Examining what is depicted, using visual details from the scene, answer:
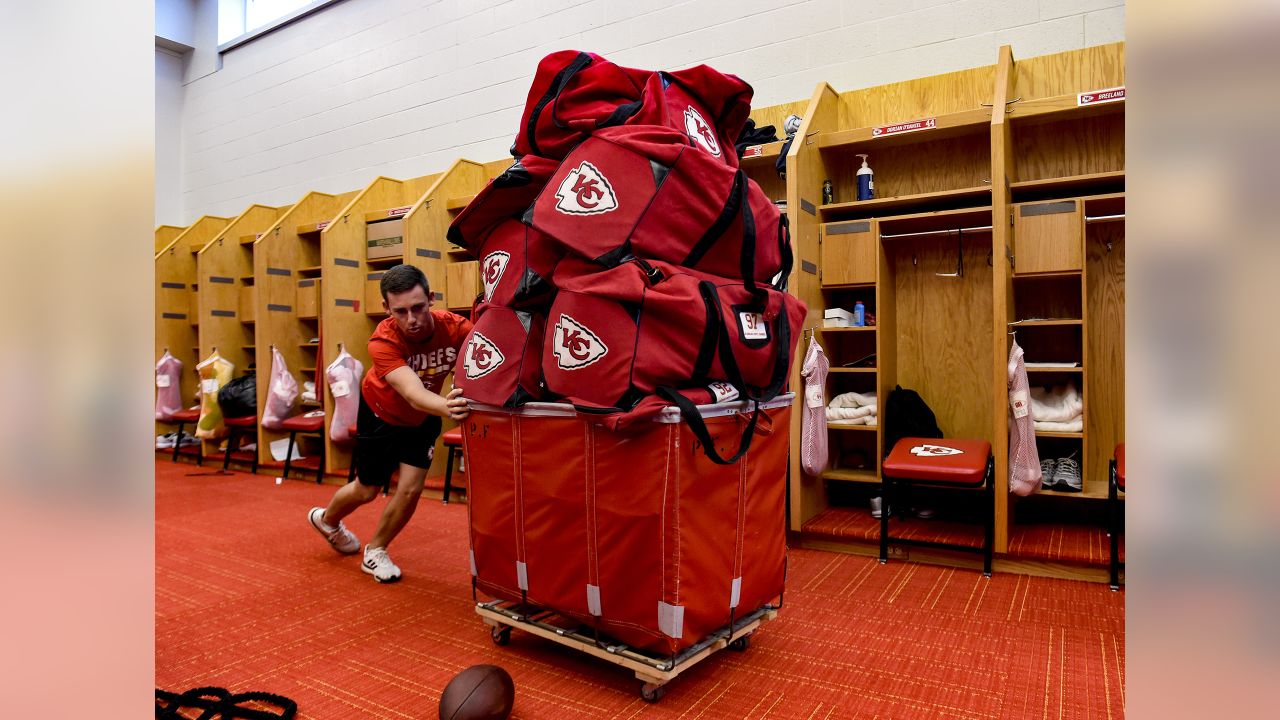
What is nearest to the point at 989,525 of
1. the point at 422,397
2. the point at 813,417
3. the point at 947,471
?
the point at 947,471

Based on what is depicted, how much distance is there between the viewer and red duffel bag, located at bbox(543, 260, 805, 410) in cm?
206

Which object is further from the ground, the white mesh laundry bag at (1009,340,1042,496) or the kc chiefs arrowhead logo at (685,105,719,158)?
the kc chiefs arrowhead logo at (685,105,719,158)

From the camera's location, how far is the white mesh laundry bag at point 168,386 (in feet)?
25.0

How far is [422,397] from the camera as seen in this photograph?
115 inches

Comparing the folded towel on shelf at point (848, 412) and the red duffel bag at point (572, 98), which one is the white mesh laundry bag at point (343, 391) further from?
the red duffel bag at point (572, 98)

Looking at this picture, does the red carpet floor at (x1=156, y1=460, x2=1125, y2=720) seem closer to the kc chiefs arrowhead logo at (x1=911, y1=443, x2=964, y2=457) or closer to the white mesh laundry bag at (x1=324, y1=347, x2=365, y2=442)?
the kc chiefs arrowhead logo at (x1=911, y1=443, x2=964, y2=457)

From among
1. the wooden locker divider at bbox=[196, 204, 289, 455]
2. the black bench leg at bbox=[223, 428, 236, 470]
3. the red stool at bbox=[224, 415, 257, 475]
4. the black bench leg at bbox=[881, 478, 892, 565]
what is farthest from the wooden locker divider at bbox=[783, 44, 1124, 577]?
the wooden locker divider at bbox=[196, 204, 289, 455]

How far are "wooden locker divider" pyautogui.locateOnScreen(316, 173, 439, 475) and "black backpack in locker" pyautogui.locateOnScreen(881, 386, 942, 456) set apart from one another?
3.78 metres

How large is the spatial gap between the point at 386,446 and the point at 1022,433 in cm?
294

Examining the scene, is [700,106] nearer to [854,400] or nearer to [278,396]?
[854,400]

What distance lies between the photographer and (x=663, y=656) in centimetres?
217

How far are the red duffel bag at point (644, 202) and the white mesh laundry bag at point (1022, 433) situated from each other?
188cm
